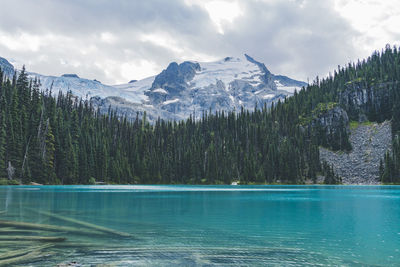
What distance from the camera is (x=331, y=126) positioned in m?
197

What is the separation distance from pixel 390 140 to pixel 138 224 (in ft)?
584

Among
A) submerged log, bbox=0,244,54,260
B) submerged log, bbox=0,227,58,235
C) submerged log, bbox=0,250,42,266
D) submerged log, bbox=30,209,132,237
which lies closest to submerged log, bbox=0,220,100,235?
submerged log, bbox=0,227,58,235

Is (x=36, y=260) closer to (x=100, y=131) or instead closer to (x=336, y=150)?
(x=100, y=131)

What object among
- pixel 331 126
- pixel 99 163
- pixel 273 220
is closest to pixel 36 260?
pixel 273 220

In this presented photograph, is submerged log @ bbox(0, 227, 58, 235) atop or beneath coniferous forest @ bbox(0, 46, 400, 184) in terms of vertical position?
beneath

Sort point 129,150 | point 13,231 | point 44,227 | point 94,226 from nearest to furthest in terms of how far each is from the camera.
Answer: point 13,231 → point 44,227 → point 94,226 → point 129,150

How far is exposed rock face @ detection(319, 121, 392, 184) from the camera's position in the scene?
160250 millimetres

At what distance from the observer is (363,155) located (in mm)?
172250

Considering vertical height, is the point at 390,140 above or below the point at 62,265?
above

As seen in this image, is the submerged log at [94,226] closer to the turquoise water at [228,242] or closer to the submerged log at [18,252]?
the turquoise water at [228,242]

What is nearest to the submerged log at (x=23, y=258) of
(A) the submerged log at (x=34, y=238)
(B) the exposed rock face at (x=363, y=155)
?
(A) the submerged log at (x=34, y=238)

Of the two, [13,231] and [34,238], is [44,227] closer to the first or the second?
[13,231]

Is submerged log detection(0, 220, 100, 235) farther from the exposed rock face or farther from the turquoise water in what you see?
the exposed rock face

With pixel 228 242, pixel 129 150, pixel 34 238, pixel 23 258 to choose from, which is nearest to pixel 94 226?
pixel 34 238
